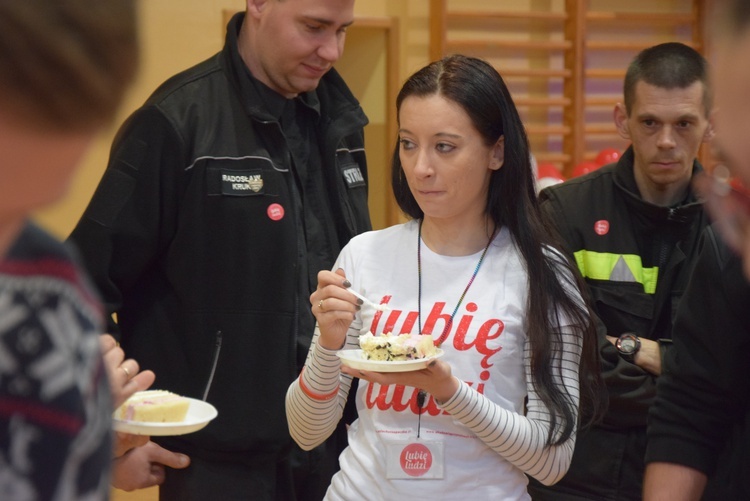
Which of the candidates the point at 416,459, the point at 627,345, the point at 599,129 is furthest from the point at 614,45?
the point at 416,459

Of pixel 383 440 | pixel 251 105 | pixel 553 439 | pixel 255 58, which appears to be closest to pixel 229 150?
pixel 251 105

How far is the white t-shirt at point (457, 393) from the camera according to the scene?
2186 mm

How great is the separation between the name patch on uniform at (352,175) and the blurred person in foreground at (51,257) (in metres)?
2.42

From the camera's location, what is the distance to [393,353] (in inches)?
84.4

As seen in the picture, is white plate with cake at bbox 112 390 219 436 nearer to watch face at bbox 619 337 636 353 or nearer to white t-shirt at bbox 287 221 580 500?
white t-shirt at bbox 287 221 580 500

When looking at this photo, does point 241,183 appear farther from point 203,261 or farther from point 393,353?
point 393,353

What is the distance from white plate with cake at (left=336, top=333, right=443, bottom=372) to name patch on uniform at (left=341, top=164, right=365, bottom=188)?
980 mm

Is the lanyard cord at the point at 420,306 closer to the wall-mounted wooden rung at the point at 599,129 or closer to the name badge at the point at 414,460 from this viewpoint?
the name badge at the point at 414,460

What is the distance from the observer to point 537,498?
329 cm

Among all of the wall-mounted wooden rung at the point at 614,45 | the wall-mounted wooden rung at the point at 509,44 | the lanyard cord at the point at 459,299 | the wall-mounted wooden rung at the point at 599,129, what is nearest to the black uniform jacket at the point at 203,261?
the lanyard cord at the point at 459,299

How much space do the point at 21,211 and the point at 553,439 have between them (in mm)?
1841

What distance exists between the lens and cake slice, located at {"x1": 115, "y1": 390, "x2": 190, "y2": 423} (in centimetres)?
184

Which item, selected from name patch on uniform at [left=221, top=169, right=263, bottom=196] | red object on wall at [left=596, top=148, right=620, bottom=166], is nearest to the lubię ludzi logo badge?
name patch on uniform at [left=221, top=169, right=263, bottom=196]

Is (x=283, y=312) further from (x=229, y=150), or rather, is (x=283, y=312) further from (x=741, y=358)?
(x=741, y=358)
